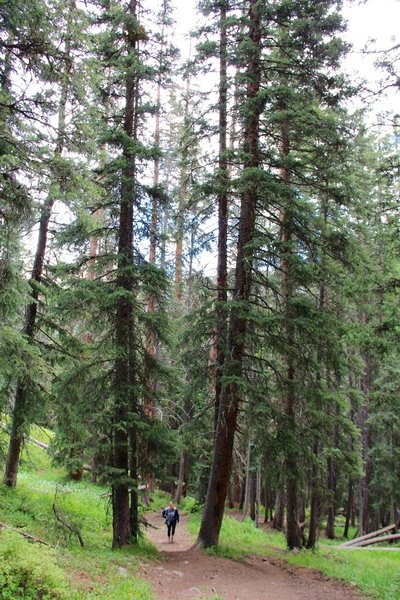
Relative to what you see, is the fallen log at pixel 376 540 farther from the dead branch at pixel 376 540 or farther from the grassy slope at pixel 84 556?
the grassy slope at pixel 84 556

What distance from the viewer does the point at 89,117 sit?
7.87m

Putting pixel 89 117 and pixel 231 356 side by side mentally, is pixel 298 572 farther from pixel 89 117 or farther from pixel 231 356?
pixel 89 117

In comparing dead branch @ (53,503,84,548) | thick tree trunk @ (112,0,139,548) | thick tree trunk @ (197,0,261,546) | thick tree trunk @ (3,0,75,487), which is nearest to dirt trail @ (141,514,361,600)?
thick tree trunk @ (197,0,261,546)

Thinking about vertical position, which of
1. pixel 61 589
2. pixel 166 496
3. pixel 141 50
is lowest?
pixel 166 496

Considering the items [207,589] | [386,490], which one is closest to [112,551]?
[207,589]

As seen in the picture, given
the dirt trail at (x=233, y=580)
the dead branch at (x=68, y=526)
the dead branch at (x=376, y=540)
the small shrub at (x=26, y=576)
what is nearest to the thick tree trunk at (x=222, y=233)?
the dirt trail at (x=233, y=580)

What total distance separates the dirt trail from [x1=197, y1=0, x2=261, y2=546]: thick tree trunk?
0.99m

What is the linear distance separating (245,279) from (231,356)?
6.75 feet

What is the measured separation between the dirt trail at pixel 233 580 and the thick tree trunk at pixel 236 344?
0.99 metres

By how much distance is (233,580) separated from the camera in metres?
9.34

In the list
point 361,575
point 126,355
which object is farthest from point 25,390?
point 361,575

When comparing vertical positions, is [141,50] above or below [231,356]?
above

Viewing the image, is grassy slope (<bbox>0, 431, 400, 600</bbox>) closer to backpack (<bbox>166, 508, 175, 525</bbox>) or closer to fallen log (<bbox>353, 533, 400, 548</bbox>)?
backpack (<bbox>166, 508, 175, 525</bbox>)

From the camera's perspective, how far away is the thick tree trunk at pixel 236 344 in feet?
36.1
